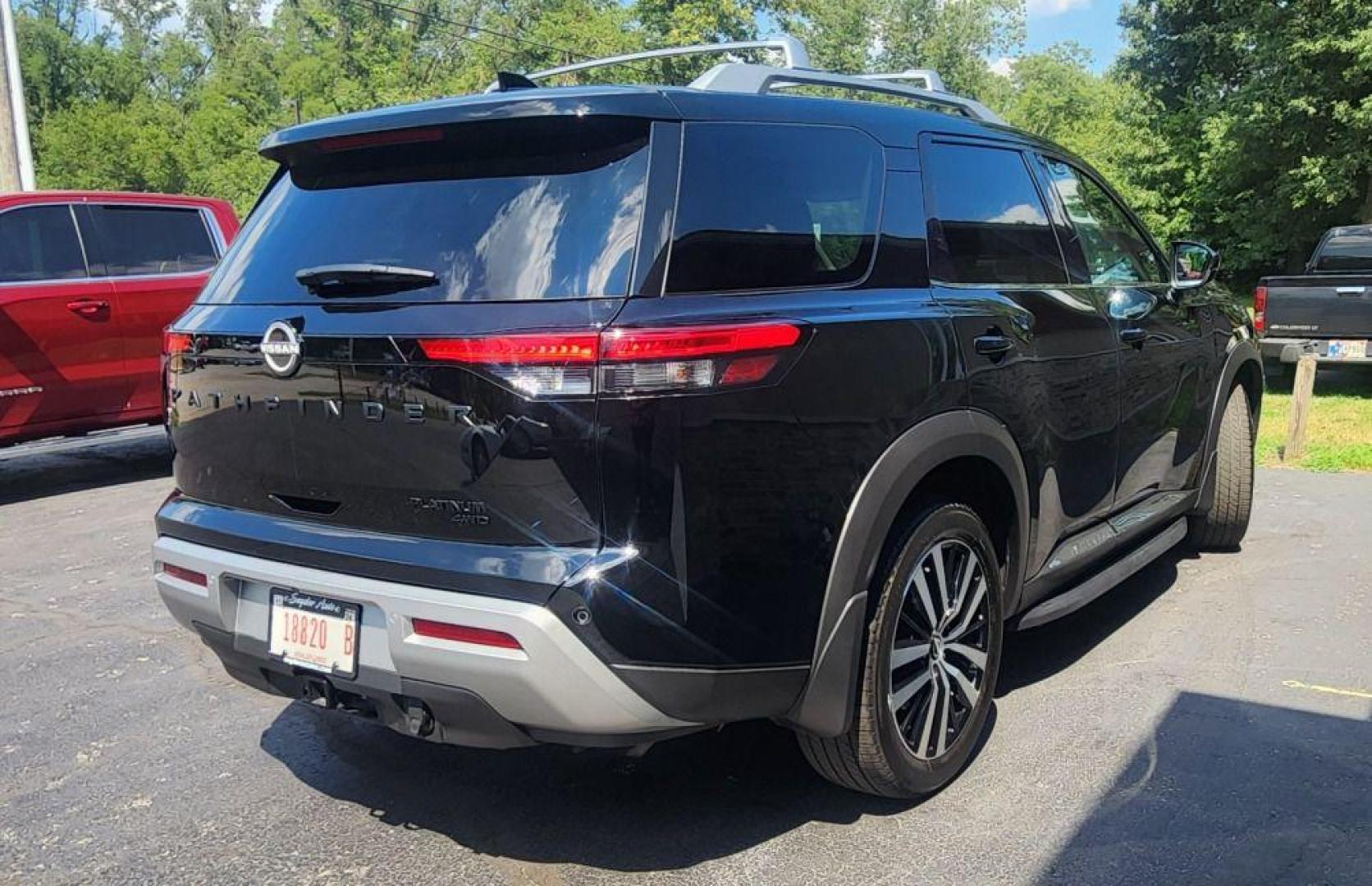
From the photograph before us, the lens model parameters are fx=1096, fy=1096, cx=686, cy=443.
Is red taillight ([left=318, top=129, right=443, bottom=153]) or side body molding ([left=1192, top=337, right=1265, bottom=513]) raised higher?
red taillight ([left=318, top=129, right=443, bottom=153])

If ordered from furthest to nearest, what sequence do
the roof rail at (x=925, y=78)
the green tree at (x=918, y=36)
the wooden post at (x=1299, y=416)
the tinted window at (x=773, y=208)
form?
the green tree at (x=918, y=36) → the wooden post at (x=1299, y=416) → the roof rail at (x=925, y=78) → the tinted window at (x=773, y=208)

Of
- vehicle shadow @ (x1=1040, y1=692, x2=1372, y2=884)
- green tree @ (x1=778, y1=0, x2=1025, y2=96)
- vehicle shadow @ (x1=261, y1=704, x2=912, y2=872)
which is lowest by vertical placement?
vehicle shadow @ (x1=261, y1=704, x2=912, y2=872)

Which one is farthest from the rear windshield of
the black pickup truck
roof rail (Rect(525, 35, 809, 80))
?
the black pickup truck

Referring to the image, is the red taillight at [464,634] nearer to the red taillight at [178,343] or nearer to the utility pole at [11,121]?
the red taillight at [178,343]

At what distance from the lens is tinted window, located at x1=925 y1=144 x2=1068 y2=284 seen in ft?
10.8

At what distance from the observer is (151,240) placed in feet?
26.6

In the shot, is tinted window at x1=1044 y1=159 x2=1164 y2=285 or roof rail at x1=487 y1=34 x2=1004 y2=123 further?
tinted window at x1=1044 y1=159 x2=1164 y2=285

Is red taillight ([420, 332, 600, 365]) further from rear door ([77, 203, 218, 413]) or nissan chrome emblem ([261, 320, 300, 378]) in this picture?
rear door ([77, 203, 218, 413])

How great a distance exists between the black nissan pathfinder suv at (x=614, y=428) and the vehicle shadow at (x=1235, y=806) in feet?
1.58

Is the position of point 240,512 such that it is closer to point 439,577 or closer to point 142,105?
point 439,577

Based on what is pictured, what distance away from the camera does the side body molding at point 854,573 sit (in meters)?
2.64

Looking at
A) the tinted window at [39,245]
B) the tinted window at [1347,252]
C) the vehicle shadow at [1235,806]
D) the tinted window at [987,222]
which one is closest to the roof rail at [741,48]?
Result: the tinted window at [987,222]

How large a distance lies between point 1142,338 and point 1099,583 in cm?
101

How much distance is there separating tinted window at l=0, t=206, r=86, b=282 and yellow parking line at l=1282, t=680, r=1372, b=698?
7646 mm
